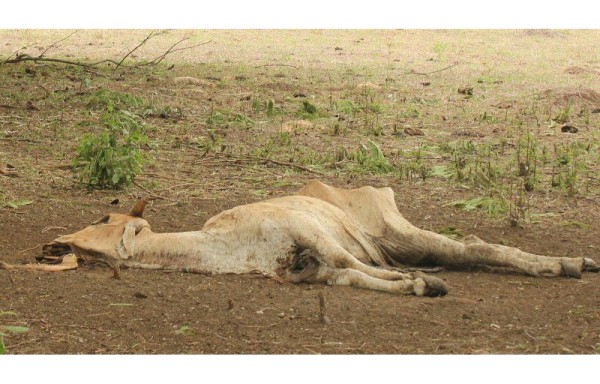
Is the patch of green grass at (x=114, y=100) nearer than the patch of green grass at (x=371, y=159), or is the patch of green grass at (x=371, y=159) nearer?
the patch of green grass at (x=371, y=159)

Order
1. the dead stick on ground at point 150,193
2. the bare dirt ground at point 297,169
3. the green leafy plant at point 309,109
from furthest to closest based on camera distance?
the green leafy plant at point 309,109 → the dead stick on ground at point 150,193 → the bare dirt ground at point 297,169

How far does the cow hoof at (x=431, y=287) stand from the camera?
5879mm

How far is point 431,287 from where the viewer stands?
5887mm

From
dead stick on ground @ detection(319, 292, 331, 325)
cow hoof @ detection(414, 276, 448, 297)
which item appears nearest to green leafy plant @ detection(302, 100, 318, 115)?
cow hoof @ detection(414, 276, 448, 297)

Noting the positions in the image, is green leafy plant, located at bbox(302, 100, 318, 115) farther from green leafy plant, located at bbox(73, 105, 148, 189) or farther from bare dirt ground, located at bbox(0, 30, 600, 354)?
green leafy plant, located at bbox(73, 105, 148, 189)

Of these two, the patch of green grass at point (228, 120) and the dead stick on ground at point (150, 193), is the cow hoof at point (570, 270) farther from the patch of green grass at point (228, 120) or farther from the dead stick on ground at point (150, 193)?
the patch of green grass at point (228, 120)

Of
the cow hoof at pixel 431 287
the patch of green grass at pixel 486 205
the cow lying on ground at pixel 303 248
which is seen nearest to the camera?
the cow hoof at pixel 431 287

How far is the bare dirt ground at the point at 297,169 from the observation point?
533cm

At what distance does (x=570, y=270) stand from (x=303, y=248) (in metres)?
1.64

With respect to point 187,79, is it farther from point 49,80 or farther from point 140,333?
point 140,333

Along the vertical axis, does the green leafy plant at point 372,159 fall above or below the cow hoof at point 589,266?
above

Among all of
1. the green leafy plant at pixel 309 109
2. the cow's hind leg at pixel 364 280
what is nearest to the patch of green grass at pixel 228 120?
the green leafy plant at pixel 309 109

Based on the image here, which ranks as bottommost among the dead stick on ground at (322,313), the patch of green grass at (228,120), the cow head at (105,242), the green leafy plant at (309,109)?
the dead stick on ground at (322,313)

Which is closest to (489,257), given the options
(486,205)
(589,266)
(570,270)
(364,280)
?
(570,270)
